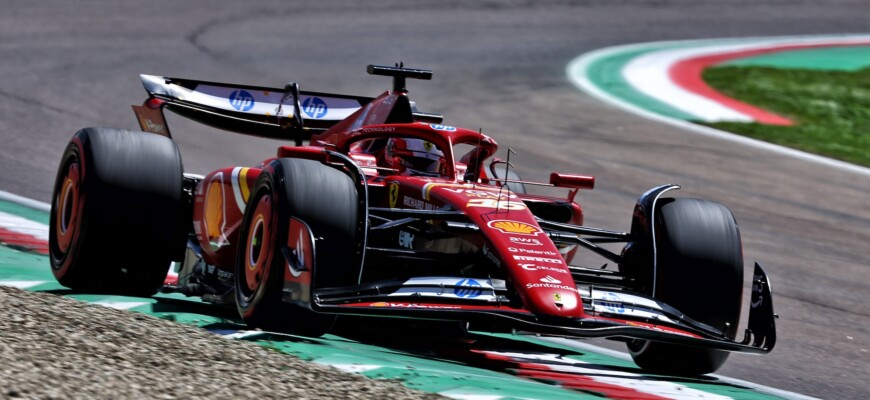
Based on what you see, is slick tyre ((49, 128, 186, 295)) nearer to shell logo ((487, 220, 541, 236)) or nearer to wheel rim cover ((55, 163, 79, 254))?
wheel rim cover ((55, 163, 79, 254))

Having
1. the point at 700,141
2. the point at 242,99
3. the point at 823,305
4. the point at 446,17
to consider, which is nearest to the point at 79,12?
the point at 446,17

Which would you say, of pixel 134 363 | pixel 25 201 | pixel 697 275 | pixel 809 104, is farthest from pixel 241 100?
pixel 809 104

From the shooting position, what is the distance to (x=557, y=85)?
18.2 meters

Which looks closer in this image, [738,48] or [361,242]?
[361,242]

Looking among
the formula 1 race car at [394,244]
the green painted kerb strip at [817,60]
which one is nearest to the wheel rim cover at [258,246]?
the formula 1 race car at [394,244]

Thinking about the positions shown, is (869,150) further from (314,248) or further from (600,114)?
(314,248)

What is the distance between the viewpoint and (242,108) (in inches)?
363

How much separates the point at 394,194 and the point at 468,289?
1.34 m

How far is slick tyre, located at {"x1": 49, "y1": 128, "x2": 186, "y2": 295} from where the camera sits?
7.16 metres

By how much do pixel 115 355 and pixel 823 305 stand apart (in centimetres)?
602

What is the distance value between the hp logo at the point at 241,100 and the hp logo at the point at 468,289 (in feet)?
11.5

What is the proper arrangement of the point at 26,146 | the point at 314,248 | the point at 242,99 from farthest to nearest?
the point at 26,146 → the point at 242,99 → the point at 314,248

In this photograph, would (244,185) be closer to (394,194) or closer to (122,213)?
(122,213)

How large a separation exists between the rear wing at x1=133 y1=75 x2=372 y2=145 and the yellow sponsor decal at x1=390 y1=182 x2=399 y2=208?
1784mm
